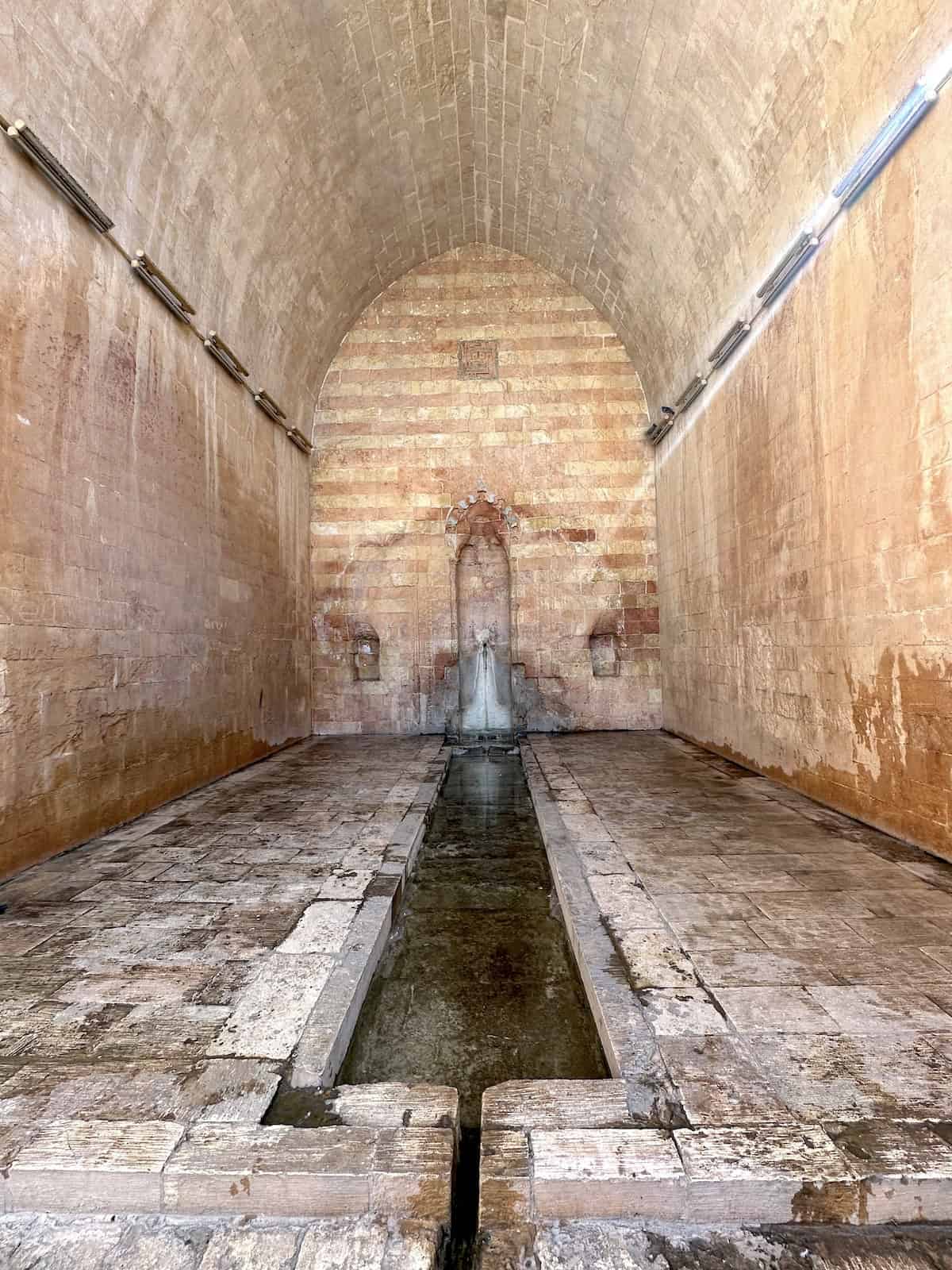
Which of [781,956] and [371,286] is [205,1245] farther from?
[371,286]

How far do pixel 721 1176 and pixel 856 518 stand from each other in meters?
4.83

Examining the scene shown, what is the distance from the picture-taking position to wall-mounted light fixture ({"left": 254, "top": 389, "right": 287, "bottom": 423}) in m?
9.17

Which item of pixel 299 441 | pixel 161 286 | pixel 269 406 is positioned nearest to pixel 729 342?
pixel 161 286

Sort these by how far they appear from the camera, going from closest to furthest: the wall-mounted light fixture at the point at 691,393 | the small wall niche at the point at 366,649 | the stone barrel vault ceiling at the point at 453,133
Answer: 1. the stone barrel vault ceiling at the point at 453,133
2. the wall-mounted light fixture at the point at 691,393
3. the small wall niche at the point at 366,649

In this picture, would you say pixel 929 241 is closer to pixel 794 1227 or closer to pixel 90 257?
pixel 794 1227

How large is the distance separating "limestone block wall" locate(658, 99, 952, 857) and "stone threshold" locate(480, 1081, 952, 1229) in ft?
10.3

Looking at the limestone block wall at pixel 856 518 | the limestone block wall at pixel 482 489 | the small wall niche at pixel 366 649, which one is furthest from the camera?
the small wall niche at pixel 366 649

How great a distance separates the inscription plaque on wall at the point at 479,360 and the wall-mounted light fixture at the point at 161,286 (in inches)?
223

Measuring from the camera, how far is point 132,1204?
1.79m

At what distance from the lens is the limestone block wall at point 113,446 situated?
14.9 feet

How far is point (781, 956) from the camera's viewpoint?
9.66ft

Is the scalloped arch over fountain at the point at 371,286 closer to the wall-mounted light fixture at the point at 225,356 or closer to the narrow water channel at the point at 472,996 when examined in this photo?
the wall-mounted light fixture at the point at 225,356

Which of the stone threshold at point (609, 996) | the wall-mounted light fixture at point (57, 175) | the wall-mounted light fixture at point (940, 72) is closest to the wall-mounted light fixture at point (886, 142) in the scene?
the wall-mounted light fixture at point (940, 72)

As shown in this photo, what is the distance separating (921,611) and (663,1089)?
3740 mm
